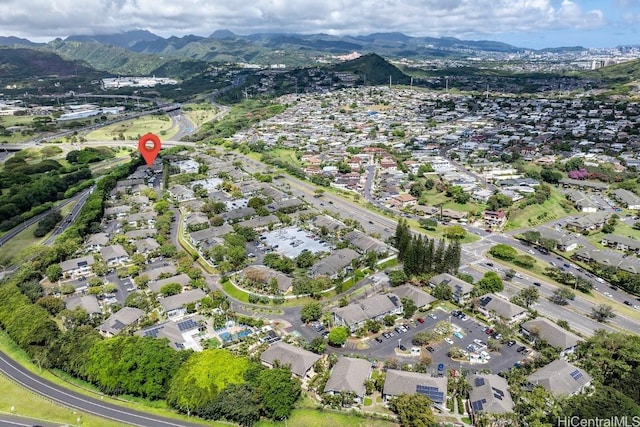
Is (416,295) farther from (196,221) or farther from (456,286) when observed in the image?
(196,221)

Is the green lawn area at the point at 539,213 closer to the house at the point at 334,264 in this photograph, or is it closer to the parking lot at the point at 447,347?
the house at the point at 334,264

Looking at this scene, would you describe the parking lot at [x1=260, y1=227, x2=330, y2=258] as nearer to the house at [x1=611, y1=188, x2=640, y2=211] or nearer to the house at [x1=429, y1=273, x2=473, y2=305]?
the house at [x1=429, y1=273, x2=473, y2=305]

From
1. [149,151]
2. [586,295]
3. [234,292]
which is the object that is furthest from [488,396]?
[149,151]

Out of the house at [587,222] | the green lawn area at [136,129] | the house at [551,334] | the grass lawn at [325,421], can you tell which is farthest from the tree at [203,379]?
the green lawn area at [136,129]

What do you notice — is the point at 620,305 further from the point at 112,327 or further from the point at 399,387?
the point at 112,327

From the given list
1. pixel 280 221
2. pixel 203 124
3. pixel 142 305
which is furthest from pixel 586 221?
pixel 203 124

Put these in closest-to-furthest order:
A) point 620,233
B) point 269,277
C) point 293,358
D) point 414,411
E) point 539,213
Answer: point 414,411, point 293,358, point 269,277, point 620,233, point 539,213
